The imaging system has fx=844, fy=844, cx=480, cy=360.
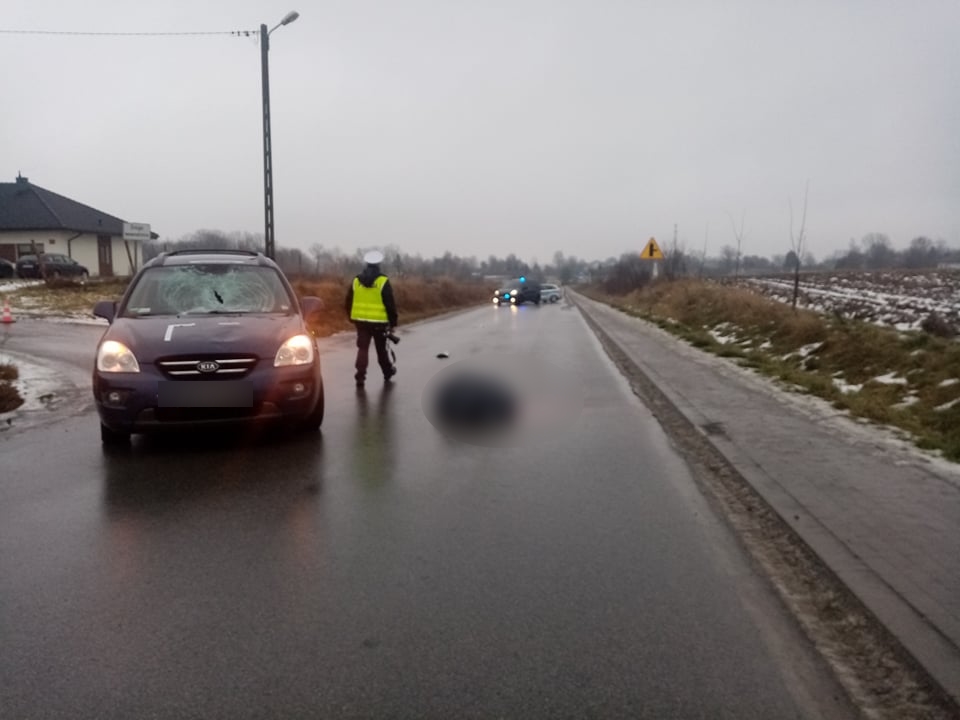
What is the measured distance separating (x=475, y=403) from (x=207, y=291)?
377 centimetres

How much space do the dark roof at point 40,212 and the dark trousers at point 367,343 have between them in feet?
127

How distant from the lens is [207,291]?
28.5ft

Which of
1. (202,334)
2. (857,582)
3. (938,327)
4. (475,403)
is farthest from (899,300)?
(857,582)

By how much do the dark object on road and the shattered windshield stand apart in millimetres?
2334

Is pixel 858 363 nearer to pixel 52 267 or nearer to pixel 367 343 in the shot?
pixel 367 343

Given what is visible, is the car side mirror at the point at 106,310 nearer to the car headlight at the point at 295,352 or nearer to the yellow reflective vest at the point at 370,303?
the car headlight at the point at 295,352

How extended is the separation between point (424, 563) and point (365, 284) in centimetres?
731

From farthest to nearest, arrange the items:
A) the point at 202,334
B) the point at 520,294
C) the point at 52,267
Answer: the point at 520,294
the point at 52,267
the point at 202,334

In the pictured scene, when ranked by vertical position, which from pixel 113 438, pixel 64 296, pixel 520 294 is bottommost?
pixel 520 294

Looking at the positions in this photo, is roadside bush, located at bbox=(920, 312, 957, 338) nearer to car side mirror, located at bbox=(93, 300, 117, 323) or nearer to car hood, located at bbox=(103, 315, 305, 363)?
car hood, located at bbox=(103, 315, 305, 363)

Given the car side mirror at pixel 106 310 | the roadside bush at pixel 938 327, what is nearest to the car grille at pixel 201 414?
the car side mirror at pixel 106 310

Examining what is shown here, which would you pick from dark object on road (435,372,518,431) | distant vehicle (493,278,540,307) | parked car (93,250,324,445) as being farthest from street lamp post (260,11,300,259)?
distant vehicle (493,278,540,307)

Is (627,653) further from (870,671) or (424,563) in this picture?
(424,563)

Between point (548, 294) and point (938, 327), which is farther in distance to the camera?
point (548, 294)
